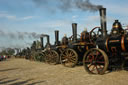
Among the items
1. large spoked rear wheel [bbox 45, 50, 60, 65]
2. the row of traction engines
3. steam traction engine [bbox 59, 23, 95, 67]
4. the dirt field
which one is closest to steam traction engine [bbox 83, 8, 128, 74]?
the row of traction engines

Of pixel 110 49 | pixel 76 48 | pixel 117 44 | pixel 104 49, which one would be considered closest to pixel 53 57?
pixel 76 48

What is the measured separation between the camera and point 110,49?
6.58m

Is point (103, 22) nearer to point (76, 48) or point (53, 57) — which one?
point (76, 48)

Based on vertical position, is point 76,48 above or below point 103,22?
below

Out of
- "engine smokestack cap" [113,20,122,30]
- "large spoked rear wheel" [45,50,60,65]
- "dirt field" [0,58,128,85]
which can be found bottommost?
"dirt field" [0,58,128,85]

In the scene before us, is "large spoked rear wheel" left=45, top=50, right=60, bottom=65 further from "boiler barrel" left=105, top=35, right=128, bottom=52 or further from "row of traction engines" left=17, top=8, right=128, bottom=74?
"boiler barrel" left=105, top=35, right=128, bottom=52

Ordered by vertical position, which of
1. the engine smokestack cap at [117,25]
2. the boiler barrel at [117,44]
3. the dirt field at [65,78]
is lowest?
the dirt field at [65,78]

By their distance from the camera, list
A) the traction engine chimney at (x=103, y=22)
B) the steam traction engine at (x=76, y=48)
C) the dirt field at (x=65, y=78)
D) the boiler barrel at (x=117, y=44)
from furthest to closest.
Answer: the steam traction engine at (x=76, y=48) → the traction engine chimney at (x=103, y=22) → the boiler barrel at (x=117, y=44) → the dirt field at (x=65, y=78)

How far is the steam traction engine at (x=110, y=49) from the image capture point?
241 inches

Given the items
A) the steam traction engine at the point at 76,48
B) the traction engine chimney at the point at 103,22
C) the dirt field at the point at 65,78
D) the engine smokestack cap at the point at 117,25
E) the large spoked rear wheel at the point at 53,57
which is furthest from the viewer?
the large spoked rear wheel at the point at 53,57

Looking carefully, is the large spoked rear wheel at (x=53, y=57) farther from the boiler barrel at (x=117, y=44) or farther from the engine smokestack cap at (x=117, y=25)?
the engine smokestack cap at (x=117, y=25)

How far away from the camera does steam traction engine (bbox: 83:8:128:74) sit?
6129 mm

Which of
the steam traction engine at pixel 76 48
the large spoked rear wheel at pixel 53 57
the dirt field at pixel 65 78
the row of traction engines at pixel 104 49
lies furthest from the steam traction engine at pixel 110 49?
the large spoked rear wheel at pixel 53 57

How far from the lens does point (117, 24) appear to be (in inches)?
267
